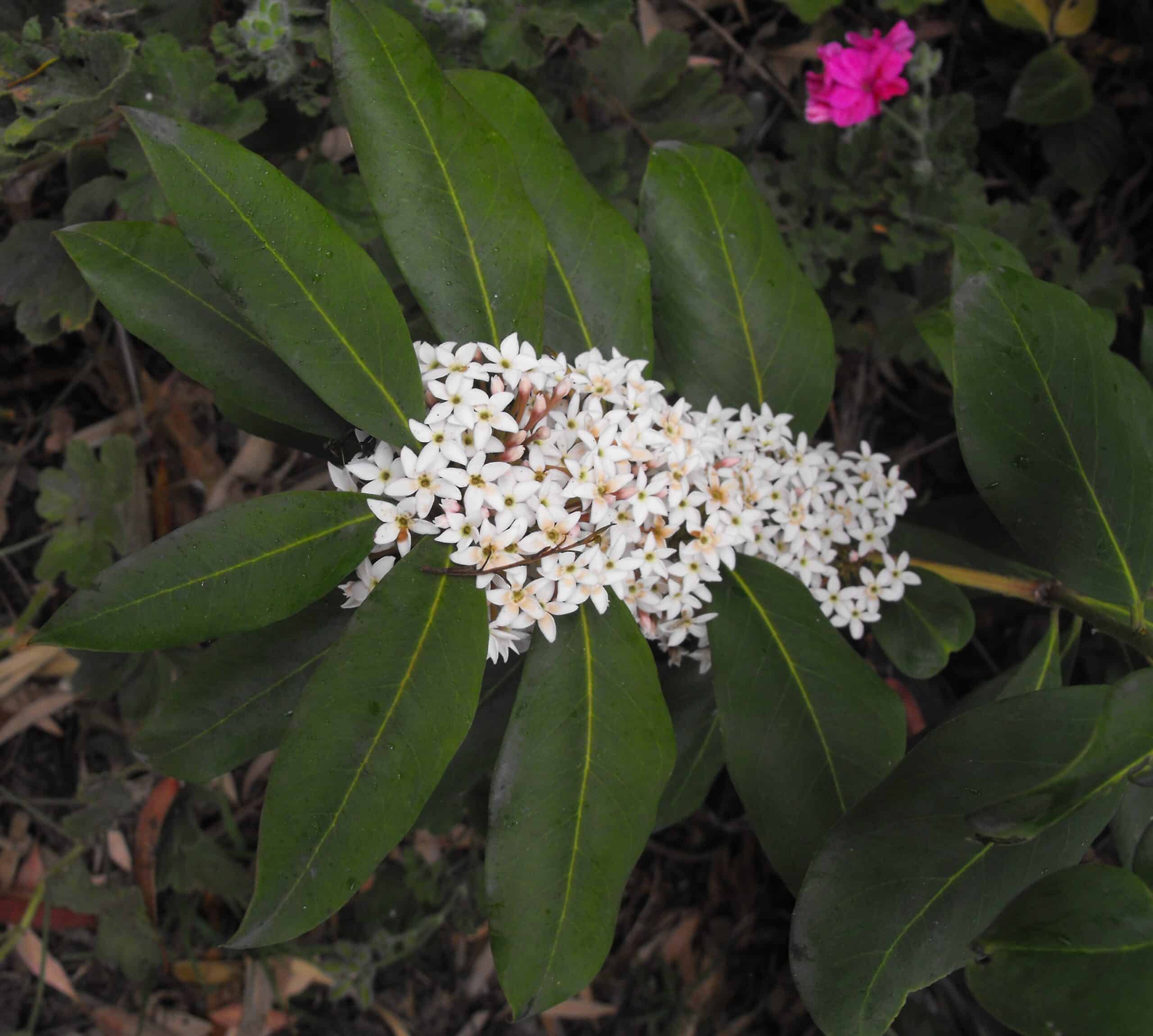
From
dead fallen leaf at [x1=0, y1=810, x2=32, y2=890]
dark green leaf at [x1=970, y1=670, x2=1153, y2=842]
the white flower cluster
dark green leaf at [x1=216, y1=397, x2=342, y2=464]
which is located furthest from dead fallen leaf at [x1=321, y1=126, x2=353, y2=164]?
dark green leaf at [x1=970, y1=670, x2=1153, y2=842]

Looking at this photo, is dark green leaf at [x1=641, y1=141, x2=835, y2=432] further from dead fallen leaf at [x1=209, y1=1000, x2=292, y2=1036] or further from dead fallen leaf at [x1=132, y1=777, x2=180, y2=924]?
dead fallen leaf at [x1=209, y1=1000, x2=292, y2=1036]

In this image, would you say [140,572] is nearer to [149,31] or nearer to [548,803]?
[548,803]

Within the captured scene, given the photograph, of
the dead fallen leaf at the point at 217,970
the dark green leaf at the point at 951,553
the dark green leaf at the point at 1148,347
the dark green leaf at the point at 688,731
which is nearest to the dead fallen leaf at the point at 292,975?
the dead fallen leaf at the point at 217,970

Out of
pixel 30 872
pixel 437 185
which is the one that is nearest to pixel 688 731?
pixel 437 185

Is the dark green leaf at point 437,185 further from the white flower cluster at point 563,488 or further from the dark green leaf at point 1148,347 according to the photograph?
the dark green leaf at point 1148,347

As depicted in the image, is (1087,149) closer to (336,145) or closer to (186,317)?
(336,145)

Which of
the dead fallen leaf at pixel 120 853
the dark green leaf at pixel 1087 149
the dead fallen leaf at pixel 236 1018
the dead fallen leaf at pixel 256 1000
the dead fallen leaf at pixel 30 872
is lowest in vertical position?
the dead fallen leaf at pixel 236 1018

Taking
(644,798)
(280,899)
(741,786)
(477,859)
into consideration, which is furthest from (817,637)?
(477,859)
